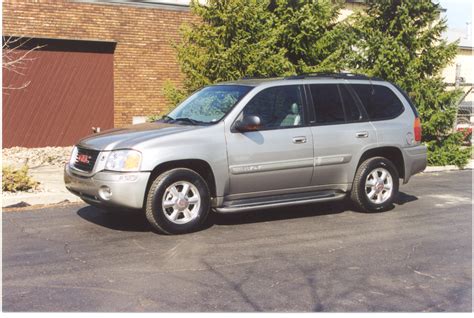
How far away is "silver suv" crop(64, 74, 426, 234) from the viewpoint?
7371 millimetres

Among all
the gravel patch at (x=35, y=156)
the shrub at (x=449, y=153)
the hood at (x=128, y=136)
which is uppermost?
the hood at (x=128, y=136)

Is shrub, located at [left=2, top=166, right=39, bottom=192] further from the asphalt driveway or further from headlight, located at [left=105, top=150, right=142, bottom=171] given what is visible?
headlight, located at [left=105, top=150, right=142, bottom=171]

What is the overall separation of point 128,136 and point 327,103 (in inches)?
111

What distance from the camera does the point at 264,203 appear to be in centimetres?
804

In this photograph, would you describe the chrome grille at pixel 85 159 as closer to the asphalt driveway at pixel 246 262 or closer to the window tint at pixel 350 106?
the asphalt driveway at pixel 246 262

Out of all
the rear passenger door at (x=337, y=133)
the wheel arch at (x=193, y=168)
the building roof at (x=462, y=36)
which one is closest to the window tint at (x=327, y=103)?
the rear passenger door at (x=337, y=133)

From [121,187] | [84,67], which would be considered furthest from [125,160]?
[84,67]

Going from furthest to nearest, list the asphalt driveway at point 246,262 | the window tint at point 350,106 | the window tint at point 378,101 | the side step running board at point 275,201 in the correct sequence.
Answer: the window tint at point 378,101
the window tint at point 350,106
the side step running board at point 275,201
the asphalt driveway at point 246,262

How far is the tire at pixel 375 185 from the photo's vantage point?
29.1ft

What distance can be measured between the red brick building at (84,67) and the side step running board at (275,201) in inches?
395

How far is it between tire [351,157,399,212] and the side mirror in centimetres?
189

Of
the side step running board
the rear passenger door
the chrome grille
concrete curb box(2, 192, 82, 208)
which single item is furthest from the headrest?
concrete curb box(2, 192, 82, 208)

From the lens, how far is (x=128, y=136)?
297 inches

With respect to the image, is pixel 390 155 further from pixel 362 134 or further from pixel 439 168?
pixel 439 168
